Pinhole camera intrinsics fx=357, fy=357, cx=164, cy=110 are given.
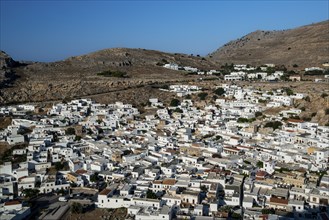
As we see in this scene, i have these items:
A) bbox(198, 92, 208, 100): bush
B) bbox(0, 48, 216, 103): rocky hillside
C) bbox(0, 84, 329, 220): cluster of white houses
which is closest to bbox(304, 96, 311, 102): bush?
bbox(0, 84, 329, 220): cluster of white houses

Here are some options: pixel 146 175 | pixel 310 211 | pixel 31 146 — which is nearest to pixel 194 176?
pixel 146 175

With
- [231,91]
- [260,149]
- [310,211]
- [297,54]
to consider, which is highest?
[297,54]

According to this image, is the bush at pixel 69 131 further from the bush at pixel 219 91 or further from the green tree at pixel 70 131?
the bush at pixel 219 91

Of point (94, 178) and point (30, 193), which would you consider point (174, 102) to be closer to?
point (94, 178)

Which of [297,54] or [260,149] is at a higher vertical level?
[297,54]

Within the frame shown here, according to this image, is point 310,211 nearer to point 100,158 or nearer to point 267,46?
point 100,158
